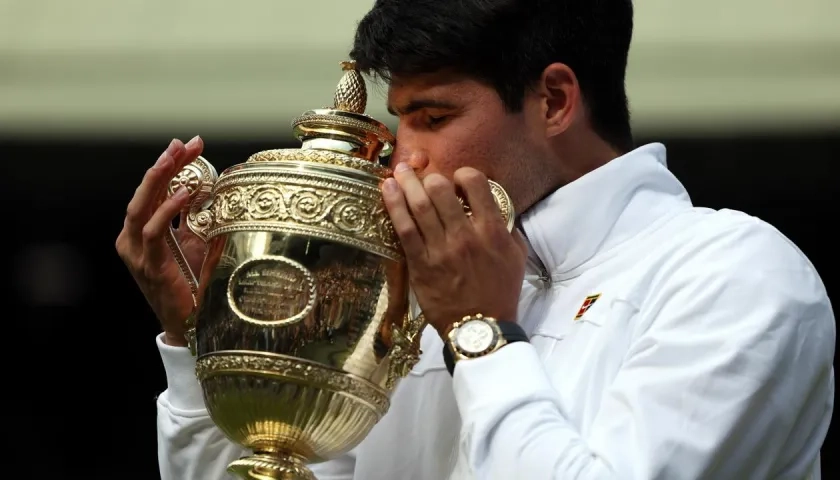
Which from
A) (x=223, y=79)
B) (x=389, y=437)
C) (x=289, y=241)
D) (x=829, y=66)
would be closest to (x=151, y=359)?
(x=223, y=79)

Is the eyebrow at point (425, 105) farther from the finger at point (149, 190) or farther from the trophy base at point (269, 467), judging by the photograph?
the trophy base at point (269, 467)

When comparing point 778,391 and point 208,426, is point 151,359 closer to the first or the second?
point 208,426

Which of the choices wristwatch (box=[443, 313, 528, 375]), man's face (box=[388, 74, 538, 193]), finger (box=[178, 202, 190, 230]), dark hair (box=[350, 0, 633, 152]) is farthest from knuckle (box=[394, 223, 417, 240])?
finger (box=[178, 202, 190, 230])

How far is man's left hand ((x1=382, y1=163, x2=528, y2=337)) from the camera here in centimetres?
184

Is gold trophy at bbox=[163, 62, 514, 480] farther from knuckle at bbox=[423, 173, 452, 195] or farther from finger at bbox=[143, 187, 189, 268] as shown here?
finger at bbox=[143, 187, 189, 268]

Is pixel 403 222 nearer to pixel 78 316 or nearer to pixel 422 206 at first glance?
pixel 422 206

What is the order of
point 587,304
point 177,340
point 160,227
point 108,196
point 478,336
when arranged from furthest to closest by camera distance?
point 108,196
point 177,340
point 160,227
point 587,304
point 478,336

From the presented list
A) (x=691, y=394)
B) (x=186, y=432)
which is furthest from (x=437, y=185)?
(x=186, y=432)

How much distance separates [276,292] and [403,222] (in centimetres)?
18

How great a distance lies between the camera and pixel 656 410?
5.73ft

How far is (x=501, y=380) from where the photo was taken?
179 cm

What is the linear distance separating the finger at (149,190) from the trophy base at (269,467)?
0.44m

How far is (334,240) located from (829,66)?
335cm

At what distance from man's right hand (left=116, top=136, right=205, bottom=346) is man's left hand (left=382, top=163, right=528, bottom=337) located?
1.31 feet
